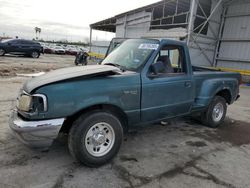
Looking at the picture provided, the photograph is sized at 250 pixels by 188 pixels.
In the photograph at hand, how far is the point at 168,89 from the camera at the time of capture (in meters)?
4.08

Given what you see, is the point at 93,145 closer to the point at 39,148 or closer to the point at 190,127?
the point at 39,148

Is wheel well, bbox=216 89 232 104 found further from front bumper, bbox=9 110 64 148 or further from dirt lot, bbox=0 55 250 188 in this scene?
front bumper, bbox=9 110 64 148

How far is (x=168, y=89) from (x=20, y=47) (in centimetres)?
2193

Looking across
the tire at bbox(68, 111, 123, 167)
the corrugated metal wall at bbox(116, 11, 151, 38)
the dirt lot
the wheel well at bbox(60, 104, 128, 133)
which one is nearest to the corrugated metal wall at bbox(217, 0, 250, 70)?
the corrugated metal wall at bbox(116, 11, 151, 38)

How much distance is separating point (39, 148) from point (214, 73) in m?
4.14

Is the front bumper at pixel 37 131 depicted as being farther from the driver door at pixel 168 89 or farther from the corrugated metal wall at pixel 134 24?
the corrugated metal wall at pixel 134 24

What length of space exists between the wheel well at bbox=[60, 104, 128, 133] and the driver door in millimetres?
342

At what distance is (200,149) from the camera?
13.9 ft

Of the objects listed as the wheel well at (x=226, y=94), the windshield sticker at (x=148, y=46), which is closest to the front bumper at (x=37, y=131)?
the windshield sticker at (x=148, y=46)

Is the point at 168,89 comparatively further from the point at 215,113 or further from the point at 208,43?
the point at 208,43

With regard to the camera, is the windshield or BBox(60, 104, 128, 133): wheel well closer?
BBox(60, 104, 128, 133): wheel well

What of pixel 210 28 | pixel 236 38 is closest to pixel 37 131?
pixel 210 28

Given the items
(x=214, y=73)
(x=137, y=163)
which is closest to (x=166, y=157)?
(x=137, y=163)

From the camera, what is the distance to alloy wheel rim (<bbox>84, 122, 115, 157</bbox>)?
10.7 ft
